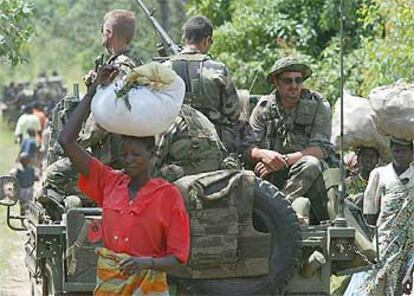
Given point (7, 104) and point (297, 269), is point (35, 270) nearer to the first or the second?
point (297, 269)

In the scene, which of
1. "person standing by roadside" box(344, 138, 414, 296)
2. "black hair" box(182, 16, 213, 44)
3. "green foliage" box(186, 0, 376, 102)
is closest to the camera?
"black hair" box(182, 16, 213, 44)

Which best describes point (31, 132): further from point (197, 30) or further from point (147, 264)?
point (147, 264)

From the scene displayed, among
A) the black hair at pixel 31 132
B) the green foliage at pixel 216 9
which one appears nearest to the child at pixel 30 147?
the black hair at pixel 31 132

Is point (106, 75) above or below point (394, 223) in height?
above

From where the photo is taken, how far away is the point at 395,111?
9.76 metres

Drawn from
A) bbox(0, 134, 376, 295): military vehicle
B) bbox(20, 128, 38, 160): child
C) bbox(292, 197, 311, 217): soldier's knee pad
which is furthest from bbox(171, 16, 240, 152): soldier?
Result: bbox(20, 128, 38, 160): child

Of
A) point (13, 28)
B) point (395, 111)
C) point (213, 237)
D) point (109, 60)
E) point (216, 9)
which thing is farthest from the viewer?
point (216, 9)

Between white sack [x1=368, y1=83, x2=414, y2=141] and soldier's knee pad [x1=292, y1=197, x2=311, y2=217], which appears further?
white sack [x1=368, y1=83, x2=414, y2=141]

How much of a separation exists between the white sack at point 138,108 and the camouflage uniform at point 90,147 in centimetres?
172

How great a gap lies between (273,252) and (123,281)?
5.34 ft

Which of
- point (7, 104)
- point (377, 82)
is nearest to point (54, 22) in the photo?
point (7, 104)

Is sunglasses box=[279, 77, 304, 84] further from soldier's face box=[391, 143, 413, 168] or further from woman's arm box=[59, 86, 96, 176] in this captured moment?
woman's arm box=[59, 86, 96, 176]

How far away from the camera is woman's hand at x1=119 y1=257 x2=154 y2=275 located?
6195 mm

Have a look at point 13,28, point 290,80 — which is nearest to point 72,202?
point 290,80
